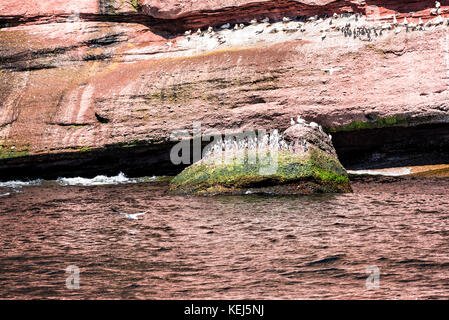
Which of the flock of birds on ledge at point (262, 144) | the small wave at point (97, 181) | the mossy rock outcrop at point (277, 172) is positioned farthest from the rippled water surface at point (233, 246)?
the small wave at point (97, 181)

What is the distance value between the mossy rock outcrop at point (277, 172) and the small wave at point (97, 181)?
286 centimetres

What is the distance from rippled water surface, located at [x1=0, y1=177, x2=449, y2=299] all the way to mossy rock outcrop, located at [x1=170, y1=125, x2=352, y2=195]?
581 millimetres

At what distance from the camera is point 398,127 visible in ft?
45.3

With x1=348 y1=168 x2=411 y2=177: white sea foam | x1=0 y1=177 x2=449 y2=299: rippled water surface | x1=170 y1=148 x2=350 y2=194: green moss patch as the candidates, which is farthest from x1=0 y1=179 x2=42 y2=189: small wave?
x1=348 y1=168 x2=411 y2=177: white sea foam

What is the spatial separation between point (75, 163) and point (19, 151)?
4.79ft

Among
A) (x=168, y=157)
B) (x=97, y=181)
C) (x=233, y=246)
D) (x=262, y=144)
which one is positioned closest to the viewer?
(x=233, y=246)

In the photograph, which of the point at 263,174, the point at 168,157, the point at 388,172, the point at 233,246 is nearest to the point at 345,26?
the point at 388,172

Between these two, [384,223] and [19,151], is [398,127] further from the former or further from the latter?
[19,151]

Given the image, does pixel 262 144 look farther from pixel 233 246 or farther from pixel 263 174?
pixel 233 246

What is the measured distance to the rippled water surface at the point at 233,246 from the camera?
582cm

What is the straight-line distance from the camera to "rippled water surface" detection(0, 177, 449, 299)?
5.82 m

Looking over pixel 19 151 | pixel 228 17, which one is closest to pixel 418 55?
pixel 228 17

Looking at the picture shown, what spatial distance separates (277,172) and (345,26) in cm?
554

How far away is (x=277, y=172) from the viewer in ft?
38.8
